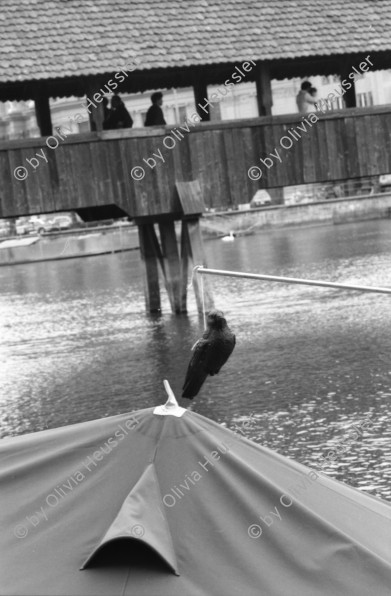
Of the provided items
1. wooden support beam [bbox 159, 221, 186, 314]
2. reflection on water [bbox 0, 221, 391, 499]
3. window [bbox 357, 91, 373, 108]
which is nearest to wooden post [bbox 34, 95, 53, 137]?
wooden support beam [bbox 159, 221, 186, 314]

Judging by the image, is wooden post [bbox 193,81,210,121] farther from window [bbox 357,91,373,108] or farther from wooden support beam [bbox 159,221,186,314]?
window [bbox 357,91,373,108]

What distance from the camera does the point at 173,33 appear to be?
2131 centimetres

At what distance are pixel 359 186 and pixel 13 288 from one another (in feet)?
78.7

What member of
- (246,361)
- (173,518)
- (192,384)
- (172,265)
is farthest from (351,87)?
(173,518)

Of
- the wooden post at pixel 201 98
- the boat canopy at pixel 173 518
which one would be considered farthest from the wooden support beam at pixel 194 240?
the boat canopy at pixel 173 518

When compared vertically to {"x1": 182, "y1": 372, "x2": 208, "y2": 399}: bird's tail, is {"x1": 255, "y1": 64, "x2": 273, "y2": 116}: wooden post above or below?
above

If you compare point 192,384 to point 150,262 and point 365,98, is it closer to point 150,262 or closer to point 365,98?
Answer: point 150,262

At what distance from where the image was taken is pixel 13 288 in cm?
4138

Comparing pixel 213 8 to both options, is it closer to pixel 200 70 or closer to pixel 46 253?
pixel 200 70

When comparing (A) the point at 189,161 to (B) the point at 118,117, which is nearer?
(B) the point at 118,117

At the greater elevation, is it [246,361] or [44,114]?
[44,114]

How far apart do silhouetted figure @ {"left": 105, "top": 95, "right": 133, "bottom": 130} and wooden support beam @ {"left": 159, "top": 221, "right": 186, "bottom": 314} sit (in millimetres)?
3003

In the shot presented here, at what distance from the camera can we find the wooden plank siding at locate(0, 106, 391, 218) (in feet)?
67.2

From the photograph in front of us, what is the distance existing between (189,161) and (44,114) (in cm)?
302
